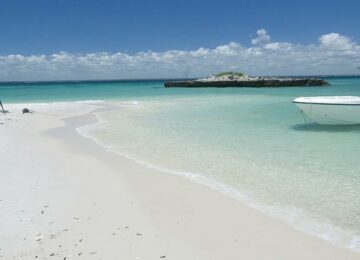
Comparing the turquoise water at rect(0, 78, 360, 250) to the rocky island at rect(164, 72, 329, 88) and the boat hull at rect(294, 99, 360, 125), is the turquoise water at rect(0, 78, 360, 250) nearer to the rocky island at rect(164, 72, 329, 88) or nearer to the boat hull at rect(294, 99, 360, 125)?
the boat hull at rect(294, 99, 360, 125)

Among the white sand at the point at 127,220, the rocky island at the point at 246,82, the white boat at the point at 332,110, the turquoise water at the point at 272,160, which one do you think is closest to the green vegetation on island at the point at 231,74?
the rocky island at the point at 246,82

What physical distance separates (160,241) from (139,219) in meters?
0.82

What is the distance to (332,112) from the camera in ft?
48.2

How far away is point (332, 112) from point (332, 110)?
0.07m

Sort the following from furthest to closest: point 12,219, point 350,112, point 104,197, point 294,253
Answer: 1. point 350,112
2. point 104,197
3. point 12,219
4. point 294,253

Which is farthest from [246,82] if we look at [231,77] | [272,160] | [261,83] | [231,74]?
[272,160]

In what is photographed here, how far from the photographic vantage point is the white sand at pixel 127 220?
476cm

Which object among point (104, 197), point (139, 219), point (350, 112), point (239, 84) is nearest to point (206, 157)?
point (104, 197)

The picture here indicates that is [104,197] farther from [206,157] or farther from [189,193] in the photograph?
[206,157]

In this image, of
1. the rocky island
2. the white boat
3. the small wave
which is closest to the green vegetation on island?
the rocky island

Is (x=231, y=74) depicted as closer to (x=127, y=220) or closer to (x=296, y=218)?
(x=296, y=218)

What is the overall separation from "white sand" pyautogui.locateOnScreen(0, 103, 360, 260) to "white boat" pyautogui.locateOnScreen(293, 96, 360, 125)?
8.23 m

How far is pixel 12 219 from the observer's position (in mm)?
5695

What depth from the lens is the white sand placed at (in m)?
4.76
